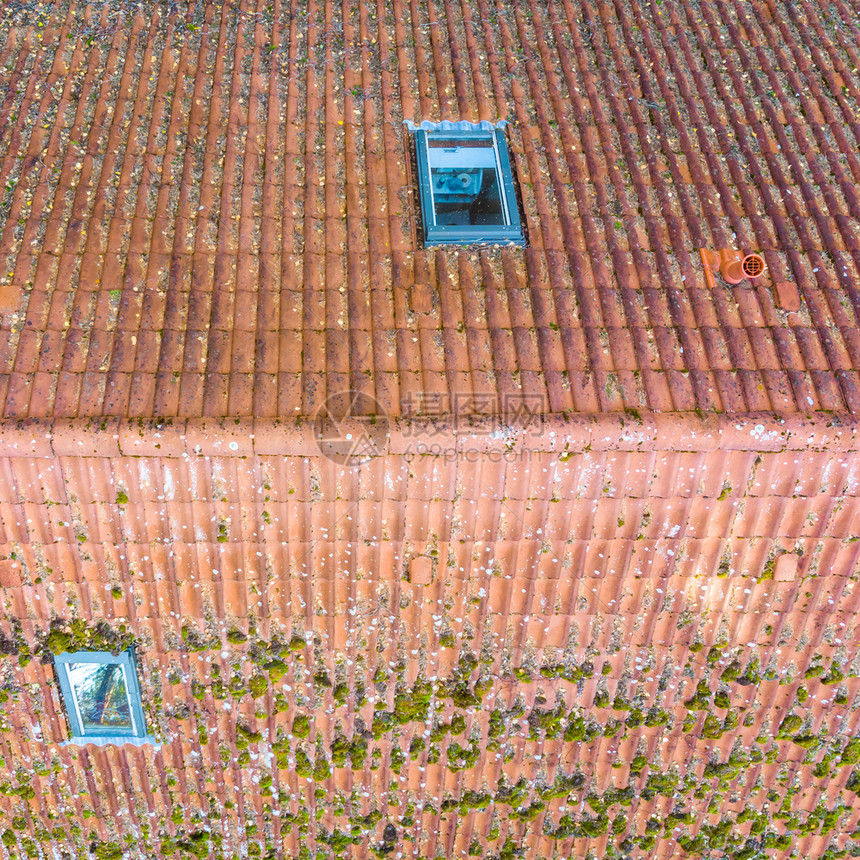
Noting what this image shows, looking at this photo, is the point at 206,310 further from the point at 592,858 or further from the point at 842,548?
the point at 592,858

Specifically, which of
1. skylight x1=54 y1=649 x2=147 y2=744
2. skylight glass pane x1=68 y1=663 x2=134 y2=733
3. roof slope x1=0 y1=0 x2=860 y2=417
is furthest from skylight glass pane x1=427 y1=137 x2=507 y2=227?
skylight glass pane x1=68 y1=663 x2=134 y2=733

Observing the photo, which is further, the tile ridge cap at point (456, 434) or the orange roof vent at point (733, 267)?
the orange roof vent at point (733, 267)

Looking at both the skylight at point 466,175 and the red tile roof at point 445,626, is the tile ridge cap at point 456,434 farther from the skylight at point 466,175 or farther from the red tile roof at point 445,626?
the skylight at point 466,175

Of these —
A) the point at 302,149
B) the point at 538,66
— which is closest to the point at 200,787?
the point at 302,149

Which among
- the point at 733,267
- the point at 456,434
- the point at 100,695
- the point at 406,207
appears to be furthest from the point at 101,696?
the point at 733,267

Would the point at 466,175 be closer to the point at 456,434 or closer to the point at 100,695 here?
the point at 456,434

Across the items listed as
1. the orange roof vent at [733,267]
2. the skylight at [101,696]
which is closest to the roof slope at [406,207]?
the orange roof vent at [733,267]

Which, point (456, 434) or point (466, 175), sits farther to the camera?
point (466, 175)
